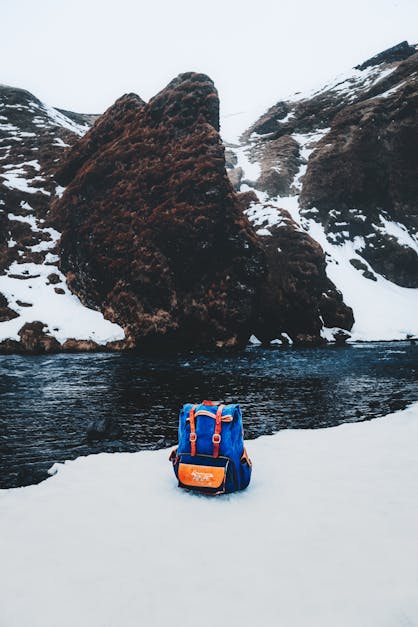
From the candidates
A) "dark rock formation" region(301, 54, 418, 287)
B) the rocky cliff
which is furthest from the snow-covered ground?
"dark rock formation" region(301, 54, 418, 287)

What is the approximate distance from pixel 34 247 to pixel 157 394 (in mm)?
31701

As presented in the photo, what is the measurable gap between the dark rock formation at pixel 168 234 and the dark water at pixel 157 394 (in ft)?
24.9

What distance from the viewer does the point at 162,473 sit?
7012 mm

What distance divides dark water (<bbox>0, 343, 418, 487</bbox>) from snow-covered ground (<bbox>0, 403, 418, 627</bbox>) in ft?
7.86

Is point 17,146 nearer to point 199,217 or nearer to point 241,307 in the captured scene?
point 199,217

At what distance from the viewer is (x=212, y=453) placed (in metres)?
6.18

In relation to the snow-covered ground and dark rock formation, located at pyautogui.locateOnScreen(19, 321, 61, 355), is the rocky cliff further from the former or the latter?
the snow-covered ground

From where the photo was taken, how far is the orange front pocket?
5922mm

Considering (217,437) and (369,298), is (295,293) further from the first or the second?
(217,437)

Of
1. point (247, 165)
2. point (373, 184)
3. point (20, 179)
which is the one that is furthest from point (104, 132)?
point (247, 165)

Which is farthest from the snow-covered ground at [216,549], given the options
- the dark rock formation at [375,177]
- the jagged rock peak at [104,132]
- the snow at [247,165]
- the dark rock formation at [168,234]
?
the snow at [247,165]

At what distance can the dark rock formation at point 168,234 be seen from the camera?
34688 millimetres

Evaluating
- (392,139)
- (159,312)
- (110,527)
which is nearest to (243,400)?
(110,527)

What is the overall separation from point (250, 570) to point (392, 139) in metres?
83.9
